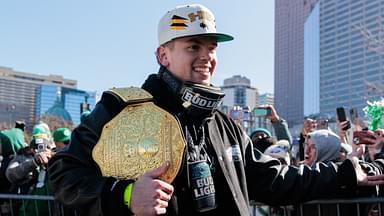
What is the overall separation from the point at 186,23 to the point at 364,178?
1.26m

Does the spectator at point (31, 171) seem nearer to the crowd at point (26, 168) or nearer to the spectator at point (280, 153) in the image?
the crowd at point (26, 168)

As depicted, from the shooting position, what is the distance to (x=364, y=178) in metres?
2.66

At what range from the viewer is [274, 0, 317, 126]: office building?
107 metres

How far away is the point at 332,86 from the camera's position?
79.0 metres

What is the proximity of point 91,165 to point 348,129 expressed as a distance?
3.67 m

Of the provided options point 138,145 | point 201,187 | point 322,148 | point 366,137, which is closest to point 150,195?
point 138,145

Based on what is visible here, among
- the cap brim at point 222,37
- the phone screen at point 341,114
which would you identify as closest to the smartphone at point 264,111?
the phone screen at point 341,114

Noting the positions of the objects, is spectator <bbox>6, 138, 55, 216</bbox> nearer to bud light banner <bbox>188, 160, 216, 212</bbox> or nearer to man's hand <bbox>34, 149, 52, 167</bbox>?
man's hand <bbox>34, 149, 52, 167</bbox>

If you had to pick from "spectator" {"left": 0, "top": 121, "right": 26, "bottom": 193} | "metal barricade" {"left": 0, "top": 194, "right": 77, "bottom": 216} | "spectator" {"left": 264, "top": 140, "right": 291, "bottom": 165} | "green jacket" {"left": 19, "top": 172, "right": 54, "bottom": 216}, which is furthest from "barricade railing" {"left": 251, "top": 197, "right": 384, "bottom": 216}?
"spectator" {"left": 0, "top": 121, "right": 26, "bottom": 193}

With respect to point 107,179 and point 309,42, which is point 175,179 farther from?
point 309,42

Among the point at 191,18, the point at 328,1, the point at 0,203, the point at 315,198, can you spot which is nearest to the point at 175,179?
the point at 191,18

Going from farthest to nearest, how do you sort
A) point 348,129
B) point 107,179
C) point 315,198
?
point 348,129 → point 315,198 → point 107,179

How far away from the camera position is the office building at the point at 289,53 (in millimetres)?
106625

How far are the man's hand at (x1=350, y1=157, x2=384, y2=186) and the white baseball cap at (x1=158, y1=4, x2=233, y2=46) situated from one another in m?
1.00
